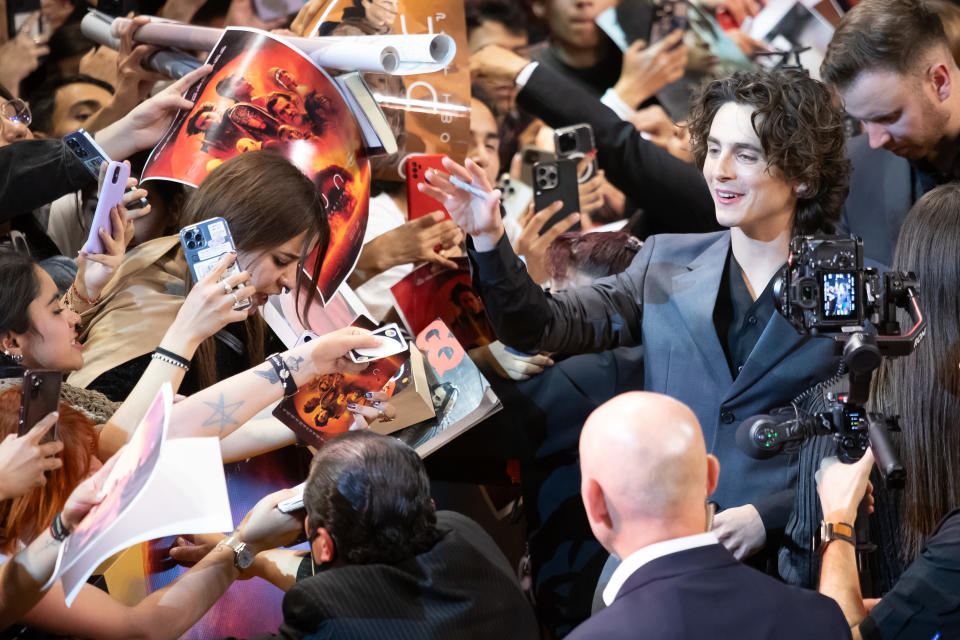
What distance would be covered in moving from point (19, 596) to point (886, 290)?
1890 millimetres

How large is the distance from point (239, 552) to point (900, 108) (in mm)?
2459

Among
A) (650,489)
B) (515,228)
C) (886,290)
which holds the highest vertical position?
(886,290)

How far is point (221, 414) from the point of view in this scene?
2.48 m

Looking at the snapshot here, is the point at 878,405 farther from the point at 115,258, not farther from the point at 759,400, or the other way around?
the point at 115,258

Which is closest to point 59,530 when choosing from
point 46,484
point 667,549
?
point 46,484

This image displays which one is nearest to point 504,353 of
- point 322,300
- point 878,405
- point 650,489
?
point 322,300

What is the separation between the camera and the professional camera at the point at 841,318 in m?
2.18

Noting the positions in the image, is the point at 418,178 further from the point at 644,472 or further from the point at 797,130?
the point at 644,472

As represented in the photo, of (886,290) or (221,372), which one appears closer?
(886,290)

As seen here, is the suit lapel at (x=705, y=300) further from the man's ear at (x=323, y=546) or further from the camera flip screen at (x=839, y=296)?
the man's ear at (x=323, y=546)

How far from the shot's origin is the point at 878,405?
256 cm

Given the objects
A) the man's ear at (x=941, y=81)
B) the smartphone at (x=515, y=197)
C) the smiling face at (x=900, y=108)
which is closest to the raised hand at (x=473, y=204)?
the smartphone at (x=515, y=197)

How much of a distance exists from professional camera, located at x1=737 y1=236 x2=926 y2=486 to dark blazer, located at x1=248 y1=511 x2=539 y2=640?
0.61m

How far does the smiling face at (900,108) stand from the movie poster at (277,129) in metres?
1.66
